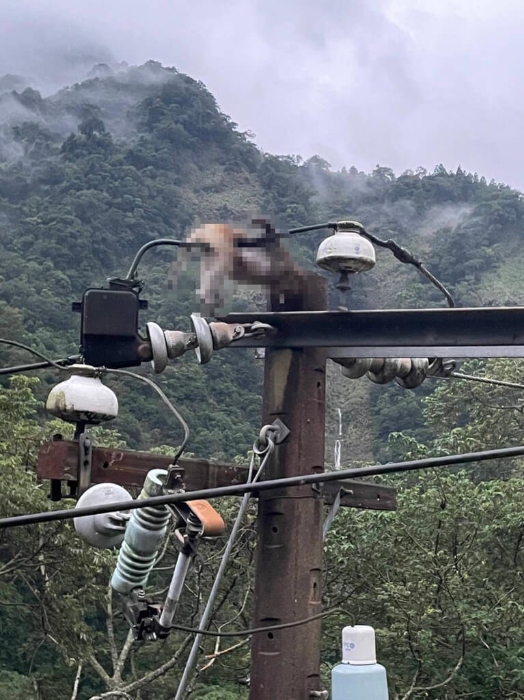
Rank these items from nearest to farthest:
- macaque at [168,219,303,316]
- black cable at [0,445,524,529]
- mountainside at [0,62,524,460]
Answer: black cable at [0,445,524,529] < macaque at [168,219,303,316] < mountainside at [0,62,524,460]

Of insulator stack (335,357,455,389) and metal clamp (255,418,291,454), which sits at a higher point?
insulator stack (335,357,455,389)

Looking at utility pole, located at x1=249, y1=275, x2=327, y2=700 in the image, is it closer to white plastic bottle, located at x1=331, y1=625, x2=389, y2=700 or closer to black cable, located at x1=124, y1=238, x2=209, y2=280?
white plastic bottle, located at x1=331, y1=625, x2=389, y2=700

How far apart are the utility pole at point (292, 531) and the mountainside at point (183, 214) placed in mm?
12965

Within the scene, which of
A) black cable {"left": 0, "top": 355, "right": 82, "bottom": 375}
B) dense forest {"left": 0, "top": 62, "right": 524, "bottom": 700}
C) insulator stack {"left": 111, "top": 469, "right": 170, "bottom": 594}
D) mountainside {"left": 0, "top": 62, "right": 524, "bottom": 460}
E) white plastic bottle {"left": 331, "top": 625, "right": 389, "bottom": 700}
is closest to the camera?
white plastic bottle {"left": 331, "top": 625, "right": 389, "bottom": 700}

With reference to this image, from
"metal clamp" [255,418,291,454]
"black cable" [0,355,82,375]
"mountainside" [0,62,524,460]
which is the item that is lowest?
"metal clamp" [255,418,291,454]

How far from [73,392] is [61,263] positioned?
33.2 m

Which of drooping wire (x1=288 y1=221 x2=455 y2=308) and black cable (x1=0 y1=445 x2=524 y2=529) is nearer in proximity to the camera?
black cable (x1=0 y1=445 x2=524 y2=529)

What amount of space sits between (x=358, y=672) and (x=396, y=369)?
4.13ft

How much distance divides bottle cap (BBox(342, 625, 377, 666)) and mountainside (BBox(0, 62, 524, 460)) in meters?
13.5

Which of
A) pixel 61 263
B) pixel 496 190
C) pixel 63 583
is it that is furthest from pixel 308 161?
pixel 63 583

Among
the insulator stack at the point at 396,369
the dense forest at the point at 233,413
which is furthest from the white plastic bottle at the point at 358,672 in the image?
the dense forest at the point at 233,413

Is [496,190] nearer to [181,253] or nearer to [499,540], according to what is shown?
[499,540]

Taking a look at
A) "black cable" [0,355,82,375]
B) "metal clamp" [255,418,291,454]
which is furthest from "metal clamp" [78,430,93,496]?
"metal clamp" [255,418,291,454]

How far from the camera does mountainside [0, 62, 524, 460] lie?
985 inches
